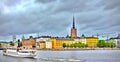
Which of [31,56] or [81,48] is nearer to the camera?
[31,56]

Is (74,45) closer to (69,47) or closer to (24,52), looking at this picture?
(69,47)

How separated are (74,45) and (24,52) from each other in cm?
12058

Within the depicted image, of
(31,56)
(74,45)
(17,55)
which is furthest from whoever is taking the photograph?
(74,45)

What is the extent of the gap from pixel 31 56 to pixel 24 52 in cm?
448

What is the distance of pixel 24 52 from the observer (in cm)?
7700

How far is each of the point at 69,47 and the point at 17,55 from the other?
11911cm

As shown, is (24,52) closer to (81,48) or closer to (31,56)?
(31,56)

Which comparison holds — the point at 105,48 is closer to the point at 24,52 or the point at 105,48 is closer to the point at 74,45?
the point at 74,45

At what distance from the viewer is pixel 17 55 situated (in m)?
80.9

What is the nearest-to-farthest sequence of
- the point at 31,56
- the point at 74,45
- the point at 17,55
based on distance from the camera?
the point at 31,56
the point at 17,55
the point at 74,45

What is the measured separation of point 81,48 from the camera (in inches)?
7736

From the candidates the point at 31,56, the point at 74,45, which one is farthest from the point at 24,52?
the point at 74,45

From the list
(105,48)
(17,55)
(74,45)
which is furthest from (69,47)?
(17,55)

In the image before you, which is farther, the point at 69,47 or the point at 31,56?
the point at 69,47
